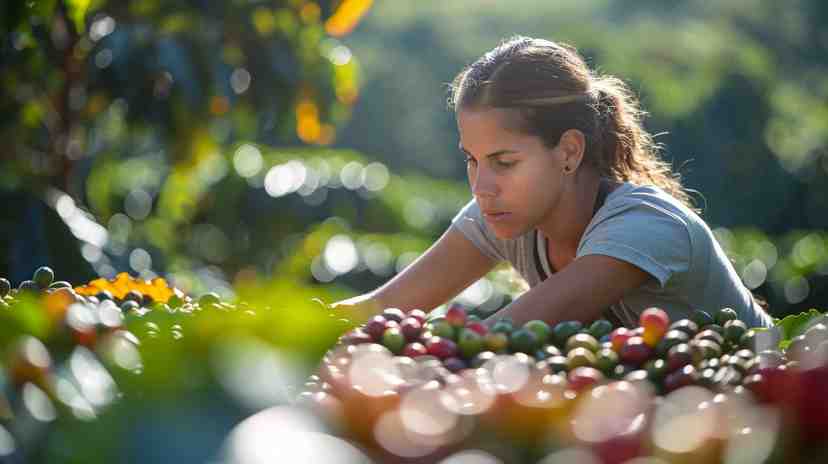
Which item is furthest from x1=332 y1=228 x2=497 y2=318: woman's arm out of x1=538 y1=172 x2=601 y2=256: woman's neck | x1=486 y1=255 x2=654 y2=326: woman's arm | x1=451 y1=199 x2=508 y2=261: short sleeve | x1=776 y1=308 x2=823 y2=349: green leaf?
x1=776 y1=308 x2=823 y2=349: green leaf

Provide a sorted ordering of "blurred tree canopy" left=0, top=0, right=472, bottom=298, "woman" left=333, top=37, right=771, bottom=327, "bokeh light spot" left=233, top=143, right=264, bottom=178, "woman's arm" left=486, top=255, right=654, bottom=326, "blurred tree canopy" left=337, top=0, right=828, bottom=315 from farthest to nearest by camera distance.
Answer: "blurred tree canopy" left=337, top=0, right=828, bottom=315, "bokeh light spot" left=233, top=143, right=264, bottom=178, "blurred tree canopy" left=0, top=0, right=472, bottom=298, "woman" left=333, top=37, right=771, bottom=327, "woman's arm" left=486, top=255, right=654, bottom=326

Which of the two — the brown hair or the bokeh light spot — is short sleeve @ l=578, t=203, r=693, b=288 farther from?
the bokeh light spot

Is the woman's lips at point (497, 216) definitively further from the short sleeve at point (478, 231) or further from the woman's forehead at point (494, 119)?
the short sleeve at point (478, 231)

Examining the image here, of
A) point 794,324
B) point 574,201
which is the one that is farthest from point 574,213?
point 794,324

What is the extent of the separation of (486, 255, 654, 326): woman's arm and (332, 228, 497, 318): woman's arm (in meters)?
0.75

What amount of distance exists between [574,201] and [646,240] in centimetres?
34

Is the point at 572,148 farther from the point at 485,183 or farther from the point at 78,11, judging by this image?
the point at 78,11

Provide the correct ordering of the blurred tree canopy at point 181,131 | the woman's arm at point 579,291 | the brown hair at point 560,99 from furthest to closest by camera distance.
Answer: the blurred tree canopy at point 181,131
the brown hair at point 560,99
the woman's arm at point 579,291

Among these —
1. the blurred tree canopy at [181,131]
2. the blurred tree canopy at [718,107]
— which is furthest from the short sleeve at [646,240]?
the blurred tree canopy at [181,131]

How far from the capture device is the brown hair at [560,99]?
2.62 m

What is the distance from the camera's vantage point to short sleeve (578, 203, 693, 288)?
2.37m

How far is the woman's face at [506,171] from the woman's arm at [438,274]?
51 centimetres

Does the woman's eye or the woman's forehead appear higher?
the woman's forehead

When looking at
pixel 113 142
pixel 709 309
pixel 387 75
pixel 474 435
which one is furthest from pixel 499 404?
pixel 387 75
